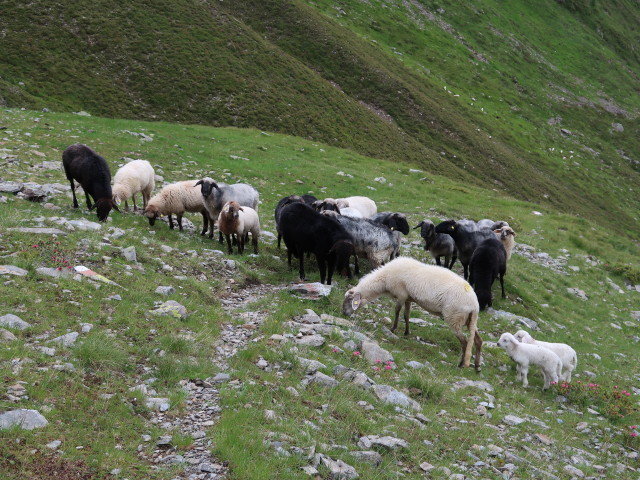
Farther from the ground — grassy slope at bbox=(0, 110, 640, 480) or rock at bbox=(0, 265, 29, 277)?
rock at bbox=(0, 265, 29, 277)

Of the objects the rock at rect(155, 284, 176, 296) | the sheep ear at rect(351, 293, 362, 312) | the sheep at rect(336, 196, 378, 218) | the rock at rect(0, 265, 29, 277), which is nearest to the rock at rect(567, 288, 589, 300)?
the sheep at rect(336, 196, 378, 218)

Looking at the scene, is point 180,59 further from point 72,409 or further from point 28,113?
point 72,409

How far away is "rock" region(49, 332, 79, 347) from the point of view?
721cm

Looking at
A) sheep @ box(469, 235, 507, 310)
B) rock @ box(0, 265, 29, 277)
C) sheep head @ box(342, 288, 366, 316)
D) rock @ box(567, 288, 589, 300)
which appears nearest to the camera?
rock @ box(0, 265, 29, 277)

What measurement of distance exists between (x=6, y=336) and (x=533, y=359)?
10.1 metres

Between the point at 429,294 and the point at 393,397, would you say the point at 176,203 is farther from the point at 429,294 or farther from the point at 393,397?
the point at 393,397

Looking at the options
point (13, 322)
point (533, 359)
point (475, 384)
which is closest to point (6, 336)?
point (13, 322)

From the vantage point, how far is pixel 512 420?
874 centimetres

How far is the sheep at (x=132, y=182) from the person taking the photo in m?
16.8

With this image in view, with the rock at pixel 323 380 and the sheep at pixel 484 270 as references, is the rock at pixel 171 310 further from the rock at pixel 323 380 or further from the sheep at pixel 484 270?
the sheep at pixel 484 270

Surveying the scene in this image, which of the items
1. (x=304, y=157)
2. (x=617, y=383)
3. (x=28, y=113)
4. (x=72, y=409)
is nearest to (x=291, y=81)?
(x=304, y=157)

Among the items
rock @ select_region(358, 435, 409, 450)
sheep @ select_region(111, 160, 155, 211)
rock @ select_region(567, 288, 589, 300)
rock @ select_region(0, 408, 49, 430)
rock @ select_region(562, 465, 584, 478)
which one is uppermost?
rock @ select_region(0, 408, 49, 430)

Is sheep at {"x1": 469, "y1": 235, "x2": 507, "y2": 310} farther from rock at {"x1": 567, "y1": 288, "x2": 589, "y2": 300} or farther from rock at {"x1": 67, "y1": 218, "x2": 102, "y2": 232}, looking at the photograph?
rock at {"x1": 67, "y1": 218, "x2": 102, "y2": 232}

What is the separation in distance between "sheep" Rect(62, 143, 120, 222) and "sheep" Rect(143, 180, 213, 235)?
1.52m
